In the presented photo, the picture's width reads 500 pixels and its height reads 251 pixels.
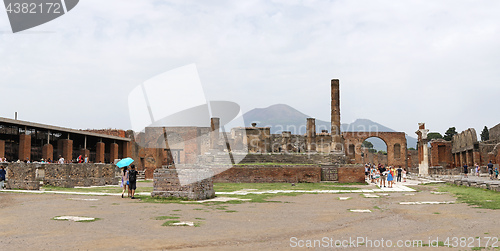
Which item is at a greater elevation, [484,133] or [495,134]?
[484,133]

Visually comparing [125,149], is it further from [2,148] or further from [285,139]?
[2,148]

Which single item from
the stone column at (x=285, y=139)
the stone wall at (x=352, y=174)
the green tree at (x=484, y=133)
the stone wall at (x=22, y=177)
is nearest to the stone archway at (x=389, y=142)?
the stone column at (x=285, y=139)

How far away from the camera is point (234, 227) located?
7430 millimetres

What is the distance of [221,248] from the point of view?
555 cm

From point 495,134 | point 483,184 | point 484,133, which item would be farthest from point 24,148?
point 484,133

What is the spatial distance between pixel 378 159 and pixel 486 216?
204ft

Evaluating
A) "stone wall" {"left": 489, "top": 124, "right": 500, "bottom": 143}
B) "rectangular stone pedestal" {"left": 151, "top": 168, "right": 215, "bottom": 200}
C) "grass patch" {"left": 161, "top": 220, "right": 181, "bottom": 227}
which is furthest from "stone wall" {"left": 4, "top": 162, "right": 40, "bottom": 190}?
"stone wall" {"left": 489, "top": 124, "right": 500, "bottom": 143}

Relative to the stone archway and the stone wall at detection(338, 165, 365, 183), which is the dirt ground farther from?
the stone archway

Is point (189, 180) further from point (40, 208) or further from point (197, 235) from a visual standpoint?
point (197, 235)

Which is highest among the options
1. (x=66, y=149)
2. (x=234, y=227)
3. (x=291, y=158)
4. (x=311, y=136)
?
(x=311, y=136)

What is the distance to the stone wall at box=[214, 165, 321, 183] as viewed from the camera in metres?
24.5

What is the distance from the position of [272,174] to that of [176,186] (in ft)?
40.2

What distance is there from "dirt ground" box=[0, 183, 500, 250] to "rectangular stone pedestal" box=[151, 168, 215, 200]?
1.72m

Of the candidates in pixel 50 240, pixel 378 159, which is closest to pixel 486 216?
pixel 50 240
